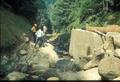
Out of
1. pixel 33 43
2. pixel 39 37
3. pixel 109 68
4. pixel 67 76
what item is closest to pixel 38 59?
pixel 39 37

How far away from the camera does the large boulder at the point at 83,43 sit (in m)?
20.4

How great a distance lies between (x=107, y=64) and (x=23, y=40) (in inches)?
280

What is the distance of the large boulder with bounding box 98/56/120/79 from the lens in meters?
16.1

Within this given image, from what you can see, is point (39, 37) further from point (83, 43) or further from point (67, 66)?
point (67, 66)

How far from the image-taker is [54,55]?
21.2m

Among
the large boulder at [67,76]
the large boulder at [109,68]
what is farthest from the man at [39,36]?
the large boulder at [67,76]

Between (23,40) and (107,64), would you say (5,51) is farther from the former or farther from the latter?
(107,64)

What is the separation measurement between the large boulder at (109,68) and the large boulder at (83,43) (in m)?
3.70

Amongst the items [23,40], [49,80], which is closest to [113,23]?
[23,40]

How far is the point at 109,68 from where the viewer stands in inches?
639

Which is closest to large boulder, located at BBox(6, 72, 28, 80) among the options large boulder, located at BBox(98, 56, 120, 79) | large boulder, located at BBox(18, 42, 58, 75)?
large boulder, located at BBox(18, 42, 58, 75)

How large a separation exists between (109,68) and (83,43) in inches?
214

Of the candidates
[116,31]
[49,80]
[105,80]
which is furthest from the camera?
[116,31]

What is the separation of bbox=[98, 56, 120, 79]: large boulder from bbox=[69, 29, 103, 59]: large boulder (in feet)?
12.1
